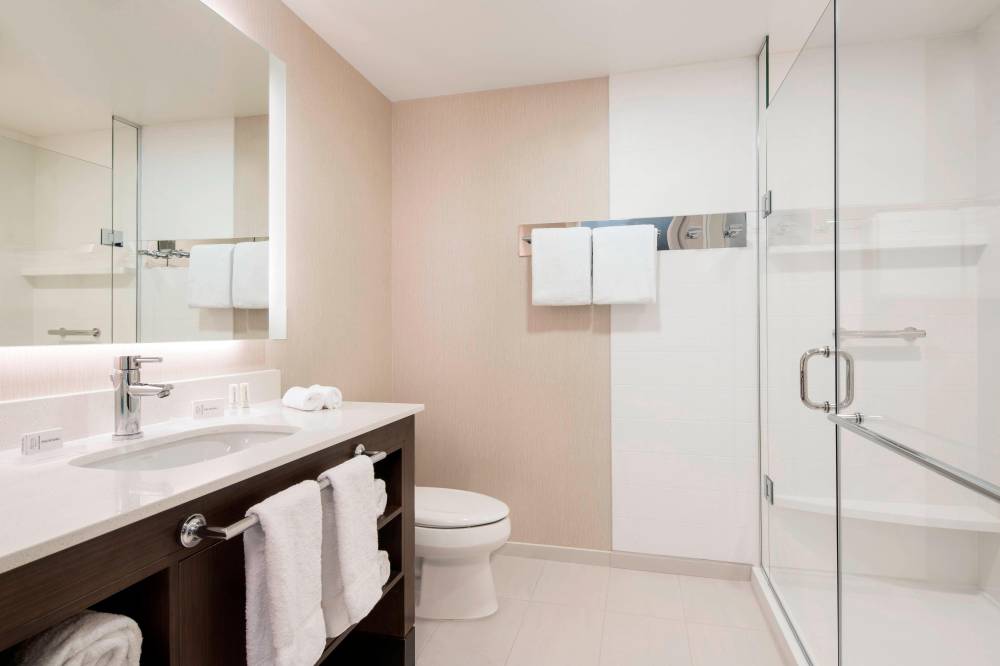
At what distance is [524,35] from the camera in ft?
7.14

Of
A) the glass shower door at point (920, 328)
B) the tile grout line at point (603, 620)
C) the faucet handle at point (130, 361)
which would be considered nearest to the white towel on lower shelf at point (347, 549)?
the faucet handle at point (130, 361)

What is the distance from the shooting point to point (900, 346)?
1082 millimetres

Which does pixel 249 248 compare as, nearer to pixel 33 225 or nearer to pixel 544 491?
pixel 33 225

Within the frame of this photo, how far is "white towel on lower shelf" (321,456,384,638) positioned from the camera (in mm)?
1280

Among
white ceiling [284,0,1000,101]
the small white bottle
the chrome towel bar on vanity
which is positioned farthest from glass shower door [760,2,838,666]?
the small white bottle

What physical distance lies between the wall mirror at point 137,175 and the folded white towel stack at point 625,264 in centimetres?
130

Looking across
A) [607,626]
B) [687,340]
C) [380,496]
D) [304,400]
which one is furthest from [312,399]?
[687,340]

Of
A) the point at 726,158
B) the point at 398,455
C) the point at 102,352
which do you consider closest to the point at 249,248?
the point at 102,352

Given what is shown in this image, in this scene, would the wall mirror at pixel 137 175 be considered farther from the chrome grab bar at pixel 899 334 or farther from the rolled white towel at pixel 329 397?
the chrome grab bar at pixel 899 334

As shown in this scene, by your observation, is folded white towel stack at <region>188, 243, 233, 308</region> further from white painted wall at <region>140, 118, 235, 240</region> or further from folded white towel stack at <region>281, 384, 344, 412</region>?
folded white towel stack at <region>281, 384, 344, 412</region>

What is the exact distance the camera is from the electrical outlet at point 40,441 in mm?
1133

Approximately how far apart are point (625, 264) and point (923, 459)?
1.50 m

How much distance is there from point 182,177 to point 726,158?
208 cm

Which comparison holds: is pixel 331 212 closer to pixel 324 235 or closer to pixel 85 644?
pixel 324 235
